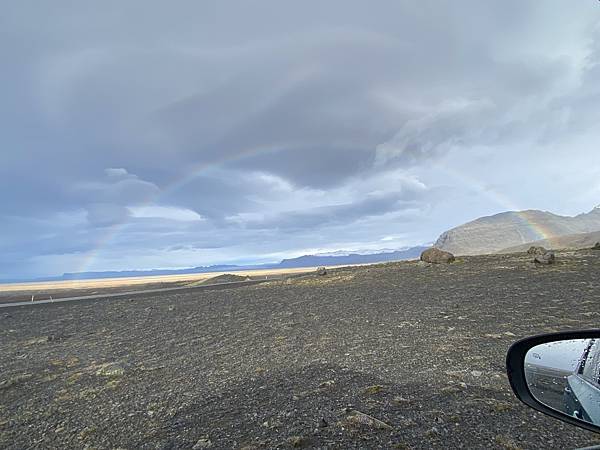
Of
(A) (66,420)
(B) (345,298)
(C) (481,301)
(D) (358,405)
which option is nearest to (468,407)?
(D) (358,405)

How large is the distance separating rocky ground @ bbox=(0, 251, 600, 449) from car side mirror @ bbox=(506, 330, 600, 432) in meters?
2.00

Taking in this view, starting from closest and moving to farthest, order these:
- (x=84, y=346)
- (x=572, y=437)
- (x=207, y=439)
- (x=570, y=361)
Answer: (x=570, y=361)
(x=572, y=437)
(x=207, y=439)
(x=84, y=346)

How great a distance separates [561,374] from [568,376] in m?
0.09

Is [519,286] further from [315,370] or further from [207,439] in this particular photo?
[207,439]

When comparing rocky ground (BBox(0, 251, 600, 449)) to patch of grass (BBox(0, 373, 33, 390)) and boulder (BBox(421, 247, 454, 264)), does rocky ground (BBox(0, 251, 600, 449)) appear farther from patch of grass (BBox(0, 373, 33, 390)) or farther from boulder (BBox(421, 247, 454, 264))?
boulder (BBox(421, 247, 454, 264))

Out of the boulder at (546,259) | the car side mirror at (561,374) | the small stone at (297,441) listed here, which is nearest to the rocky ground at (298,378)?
the small stone at (297,441)

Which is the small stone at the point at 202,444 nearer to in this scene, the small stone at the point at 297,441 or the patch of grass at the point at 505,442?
the small stone at the point at 297,441

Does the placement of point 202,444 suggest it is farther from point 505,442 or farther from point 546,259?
point 546,259

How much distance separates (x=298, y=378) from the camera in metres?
7.71

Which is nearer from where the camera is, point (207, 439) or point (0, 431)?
point (207, 439)

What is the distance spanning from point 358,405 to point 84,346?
37.9 ft

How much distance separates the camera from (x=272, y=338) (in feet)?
39.4

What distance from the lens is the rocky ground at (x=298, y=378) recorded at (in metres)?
5.24

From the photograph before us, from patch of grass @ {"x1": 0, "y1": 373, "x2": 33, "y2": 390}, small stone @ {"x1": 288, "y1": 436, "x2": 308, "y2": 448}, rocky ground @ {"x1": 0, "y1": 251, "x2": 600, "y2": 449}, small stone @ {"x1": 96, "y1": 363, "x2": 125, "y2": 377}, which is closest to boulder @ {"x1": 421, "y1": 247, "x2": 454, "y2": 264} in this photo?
rocky ground @ {"x1": 0, "y1": 251, "x2": 600, "y2": 449}
